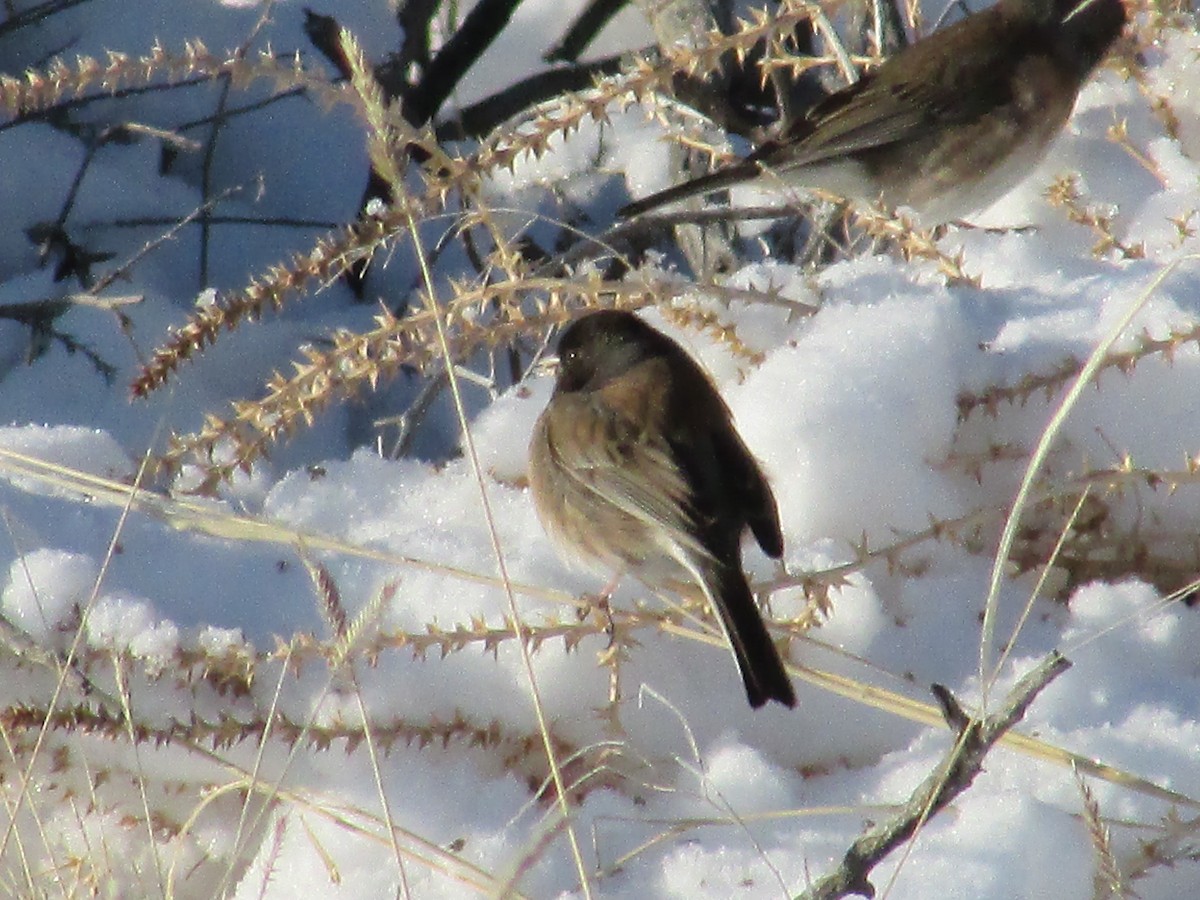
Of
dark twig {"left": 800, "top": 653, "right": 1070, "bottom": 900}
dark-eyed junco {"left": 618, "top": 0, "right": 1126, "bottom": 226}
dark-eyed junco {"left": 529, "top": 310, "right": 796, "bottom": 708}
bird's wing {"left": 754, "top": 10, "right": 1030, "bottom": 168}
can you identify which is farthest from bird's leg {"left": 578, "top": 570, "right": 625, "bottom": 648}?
bird's wing {"left": 754, "top": 10, "right": 1030, "bottom": 168}

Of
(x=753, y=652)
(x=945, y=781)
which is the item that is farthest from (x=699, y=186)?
(x=945, y=781)

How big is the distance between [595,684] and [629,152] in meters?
2.41

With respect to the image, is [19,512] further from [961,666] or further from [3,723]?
[961,666]

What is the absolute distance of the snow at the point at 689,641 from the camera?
6.44 ft

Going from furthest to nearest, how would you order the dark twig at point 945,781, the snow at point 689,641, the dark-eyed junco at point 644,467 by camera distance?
A: the dark-eyed junco at point 644,467 → the snow at point 689,641 → the dark twig at point 945,781

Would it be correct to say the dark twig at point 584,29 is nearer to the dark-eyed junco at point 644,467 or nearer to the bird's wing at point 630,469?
the dark-eyed junco at point 644,467

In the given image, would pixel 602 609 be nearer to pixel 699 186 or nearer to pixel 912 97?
pixel 699 186

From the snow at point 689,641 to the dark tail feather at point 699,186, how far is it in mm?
270

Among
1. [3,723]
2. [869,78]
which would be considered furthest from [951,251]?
[3,723]

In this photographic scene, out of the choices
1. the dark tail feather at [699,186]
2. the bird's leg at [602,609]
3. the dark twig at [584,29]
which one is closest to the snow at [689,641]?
the bird's leg at [602,609]

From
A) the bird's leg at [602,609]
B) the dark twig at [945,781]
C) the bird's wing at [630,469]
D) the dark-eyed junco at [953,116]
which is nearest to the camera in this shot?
the dark twig at [945,781]

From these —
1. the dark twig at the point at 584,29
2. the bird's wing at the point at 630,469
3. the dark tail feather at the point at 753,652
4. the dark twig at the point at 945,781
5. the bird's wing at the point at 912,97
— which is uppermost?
the dark twig at the point at 945,781

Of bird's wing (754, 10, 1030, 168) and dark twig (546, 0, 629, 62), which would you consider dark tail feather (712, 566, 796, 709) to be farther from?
dark twig (546, 0, 629, 62)

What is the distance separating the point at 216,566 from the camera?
255 cm
